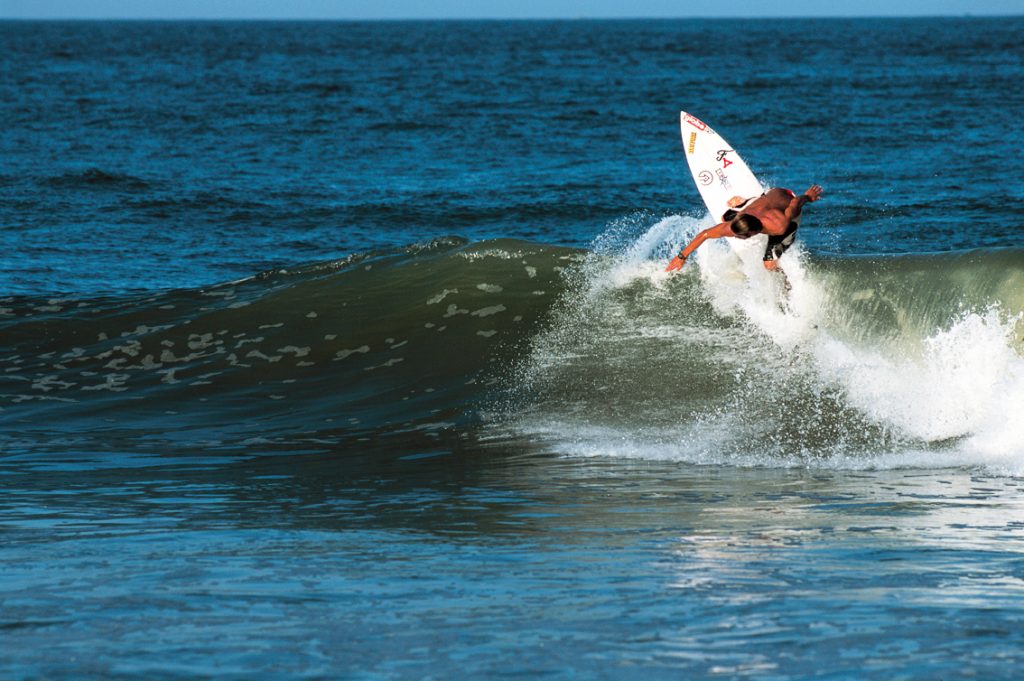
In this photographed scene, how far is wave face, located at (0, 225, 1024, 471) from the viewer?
37.3 feet

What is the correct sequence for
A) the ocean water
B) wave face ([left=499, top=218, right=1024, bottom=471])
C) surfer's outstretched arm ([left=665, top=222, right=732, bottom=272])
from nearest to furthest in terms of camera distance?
the ocean water
wave face ([left=499, top=218, right=1024, bottom=471])
surfer's outstretched arm ([left=665, top=222, right=732, bottom=272])

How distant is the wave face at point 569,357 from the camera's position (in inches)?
447

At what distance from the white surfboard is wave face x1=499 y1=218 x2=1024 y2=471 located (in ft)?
2.08

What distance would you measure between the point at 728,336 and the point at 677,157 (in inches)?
736

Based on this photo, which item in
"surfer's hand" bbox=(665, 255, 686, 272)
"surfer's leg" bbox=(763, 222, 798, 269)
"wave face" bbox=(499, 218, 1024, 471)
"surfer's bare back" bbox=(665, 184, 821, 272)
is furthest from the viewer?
"surfer's hand" bbox=(665, 255, 686, 272)

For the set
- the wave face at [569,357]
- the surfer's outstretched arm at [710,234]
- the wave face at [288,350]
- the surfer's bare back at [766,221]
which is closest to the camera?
the wave face at [569,357]

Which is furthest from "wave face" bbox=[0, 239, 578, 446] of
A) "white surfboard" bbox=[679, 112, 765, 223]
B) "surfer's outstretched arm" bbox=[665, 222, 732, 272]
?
"surfer's outstretched arm" bbox=[665, 222, 732, 272]

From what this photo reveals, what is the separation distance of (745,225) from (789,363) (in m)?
1.44

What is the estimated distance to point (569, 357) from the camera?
44.5ft

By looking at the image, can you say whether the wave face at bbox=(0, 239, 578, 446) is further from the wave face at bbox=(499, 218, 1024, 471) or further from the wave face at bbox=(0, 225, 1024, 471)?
the wave face at bbox=(499, 218, 1024, 471)

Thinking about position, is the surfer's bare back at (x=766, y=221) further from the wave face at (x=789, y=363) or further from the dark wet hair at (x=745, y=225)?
the wave face at (x=789, y=363)

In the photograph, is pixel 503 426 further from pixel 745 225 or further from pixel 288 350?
pixel 288 350

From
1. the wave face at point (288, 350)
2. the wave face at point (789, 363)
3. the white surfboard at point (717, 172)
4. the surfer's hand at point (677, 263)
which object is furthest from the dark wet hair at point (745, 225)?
the wave face at point (288, 350)

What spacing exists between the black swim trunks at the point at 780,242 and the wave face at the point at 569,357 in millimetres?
680
